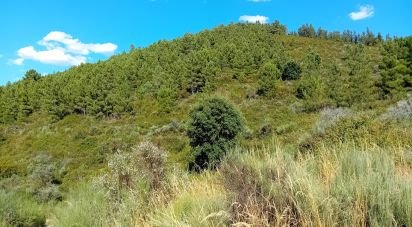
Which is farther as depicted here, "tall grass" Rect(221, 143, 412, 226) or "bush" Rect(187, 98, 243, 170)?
"bush" Rect(187, 98, 243, 170)

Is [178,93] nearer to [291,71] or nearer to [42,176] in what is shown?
[291,71]

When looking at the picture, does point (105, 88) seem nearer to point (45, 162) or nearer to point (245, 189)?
point (45, 162)

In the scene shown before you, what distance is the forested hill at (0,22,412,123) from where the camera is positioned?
163 ft

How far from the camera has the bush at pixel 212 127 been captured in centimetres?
2933

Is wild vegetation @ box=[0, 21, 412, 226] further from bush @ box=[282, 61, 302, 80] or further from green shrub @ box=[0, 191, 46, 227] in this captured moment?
bush @ box=[282, 61, 302, 80]

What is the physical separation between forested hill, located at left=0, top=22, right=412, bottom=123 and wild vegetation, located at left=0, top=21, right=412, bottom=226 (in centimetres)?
24

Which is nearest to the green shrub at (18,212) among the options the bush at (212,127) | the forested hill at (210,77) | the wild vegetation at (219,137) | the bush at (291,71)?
the wild vegetation at (219,137)

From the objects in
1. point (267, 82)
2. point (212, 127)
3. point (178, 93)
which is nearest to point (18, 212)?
point (212, 127)

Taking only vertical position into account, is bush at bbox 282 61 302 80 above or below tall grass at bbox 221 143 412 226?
above

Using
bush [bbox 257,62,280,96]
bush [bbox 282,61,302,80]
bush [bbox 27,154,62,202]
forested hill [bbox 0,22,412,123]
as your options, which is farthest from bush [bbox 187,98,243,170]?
bush [bbox 282,61,302,80]

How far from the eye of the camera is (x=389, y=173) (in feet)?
12.5

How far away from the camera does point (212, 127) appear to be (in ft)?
96.8

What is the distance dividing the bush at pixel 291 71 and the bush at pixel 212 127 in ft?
139

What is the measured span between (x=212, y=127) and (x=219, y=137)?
81cm
